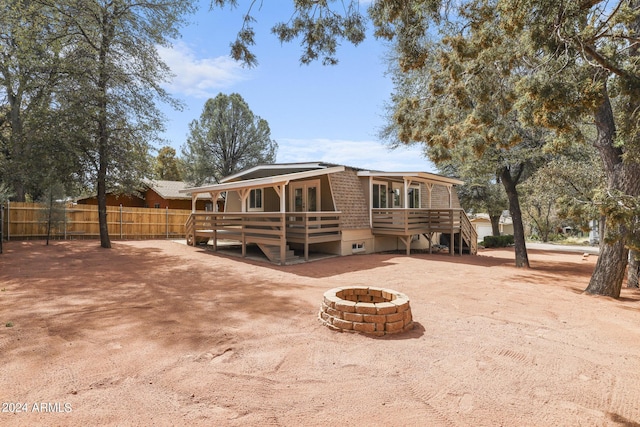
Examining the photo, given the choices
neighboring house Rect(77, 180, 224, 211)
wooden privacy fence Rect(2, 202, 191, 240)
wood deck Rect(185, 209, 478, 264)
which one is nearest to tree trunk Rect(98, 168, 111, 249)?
wooden privacy fence Rect(2, 202, 191, 240)

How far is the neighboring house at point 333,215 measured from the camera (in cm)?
1201

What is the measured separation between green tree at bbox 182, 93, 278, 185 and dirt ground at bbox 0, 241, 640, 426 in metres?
18.2

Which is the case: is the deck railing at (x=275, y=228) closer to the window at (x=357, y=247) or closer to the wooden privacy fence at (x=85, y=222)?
the window at (x=357, y=247)

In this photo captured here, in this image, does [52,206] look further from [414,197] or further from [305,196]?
[414,197]

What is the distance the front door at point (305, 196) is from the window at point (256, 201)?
2.26 m

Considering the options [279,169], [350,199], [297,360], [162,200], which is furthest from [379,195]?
[162,200]

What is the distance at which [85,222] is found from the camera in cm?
1725

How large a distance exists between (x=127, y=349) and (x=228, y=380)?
5.12ft

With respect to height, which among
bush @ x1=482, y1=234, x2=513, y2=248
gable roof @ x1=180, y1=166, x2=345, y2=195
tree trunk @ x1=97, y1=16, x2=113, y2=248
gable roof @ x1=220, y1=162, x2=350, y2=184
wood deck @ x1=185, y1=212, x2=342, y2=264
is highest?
tree trunk @ x1=97, y1=16, x2=113, y2=248

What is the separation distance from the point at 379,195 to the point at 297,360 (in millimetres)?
12632

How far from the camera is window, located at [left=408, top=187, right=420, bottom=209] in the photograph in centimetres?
1730

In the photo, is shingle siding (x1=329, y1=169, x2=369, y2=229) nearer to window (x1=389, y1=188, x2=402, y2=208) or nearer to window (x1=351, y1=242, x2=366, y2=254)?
window (x1=351, y1=242, x2=366, y2=254)

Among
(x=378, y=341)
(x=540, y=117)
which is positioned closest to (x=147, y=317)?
(x=378, y=341)

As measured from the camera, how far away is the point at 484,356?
12.3ft
